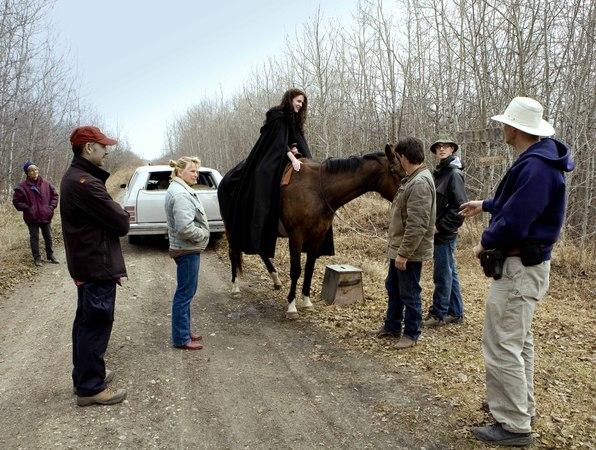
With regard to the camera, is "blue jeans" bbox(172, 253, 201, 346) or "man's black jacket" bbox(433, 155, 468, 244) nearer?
"blue jeans" bbox(172, 253, 201, 346)

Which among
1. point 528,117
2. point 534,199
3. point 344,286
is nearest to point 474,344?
point 344,286

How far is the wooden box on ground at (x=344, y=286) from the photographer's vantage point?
5.58m

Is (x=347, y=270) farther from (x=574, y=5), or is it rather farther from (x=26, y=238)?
(x=26, y=238)

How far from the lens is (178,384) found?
3670 mm

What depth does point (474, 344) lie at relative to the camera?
451 cm

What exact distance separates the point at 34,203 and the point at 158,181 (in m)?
2.51

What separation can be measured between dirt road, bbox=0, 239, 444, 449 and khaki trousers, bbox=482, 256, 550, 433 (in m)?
0.52

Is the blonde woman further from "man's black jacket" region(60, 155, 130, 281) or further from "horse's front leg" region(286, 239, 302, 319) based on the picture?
"horse's front leg" region(286, 239, 302, 319)

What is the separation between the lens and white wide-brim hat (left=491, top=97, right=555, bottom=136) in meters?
2.63

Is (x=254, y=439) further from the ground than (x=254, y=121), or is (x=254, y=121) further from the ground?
(x=254, y=121)

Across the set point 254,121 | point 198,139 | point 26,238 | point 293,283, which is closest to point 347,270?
point 293,283

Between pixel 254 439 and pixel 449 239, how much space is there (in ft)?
9.89

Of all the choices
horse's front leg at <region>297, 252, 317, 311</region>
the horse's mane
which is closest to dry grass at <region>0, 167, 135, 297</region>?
horse's front leg at <region>297, 252, 317, 311</region>

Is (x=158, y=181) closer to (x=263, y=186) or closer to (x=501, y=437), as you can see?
(x=263, y=186)
